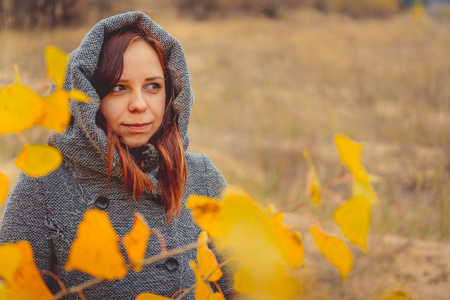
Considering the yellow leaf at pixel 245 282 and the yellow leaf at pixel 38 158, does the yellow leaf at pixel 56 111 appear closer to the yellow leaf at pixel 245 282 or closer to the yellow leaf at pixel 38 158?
the yellow leaf at pixel 38 158

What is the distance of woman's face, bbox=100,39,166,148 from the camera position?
86cm

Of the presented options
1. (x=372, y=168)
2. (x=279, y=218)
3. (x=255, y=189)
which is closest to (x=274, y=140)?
(x=372, y=168)

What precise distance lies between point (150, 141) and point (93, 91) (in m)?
0.17

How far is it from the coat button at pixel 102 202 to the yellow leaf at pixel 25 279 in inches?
22.6

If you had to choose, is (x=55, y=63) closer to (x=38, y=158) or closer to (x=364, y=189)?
(x=38, y=158)

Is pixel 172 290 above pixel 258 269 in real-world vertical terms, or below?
below

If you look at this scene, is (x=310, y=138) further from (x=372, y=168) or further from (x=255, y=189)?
(x=255, y=189)

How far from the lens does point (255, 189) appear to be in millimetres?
3238

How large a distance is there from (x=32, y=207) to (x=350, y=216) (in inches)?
29.1

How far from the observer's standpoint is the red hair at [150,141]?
2.83 ft

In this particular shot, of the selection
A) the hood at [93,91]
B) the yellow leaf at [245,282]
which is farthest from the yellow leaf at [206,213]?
the hood at [93,91]

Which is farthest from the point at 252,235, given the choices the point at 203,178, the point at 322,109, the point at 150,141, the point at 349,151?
the point at 322,109

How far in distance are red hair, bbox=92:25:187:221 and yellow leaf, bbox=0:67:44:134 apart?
52 cm

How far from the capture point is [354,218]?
0.35 metres
